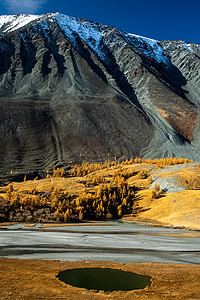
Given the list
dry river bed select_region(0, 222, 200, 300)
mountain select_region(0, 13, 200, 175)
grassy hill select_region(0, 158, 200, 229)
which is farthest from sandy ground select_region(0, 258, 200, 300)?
mountain select_region(0, 13, 200, 175)

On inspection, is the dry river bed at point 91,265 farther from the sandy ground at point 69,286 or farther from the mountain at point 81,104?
the mountain at point 81,104

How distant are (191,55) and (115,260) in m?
215

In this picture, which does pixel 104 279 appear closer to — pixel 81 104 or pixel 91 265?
pixel 91 265

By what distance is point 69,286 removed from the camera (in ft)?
22.9

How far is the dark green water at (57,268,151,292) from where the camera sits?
287 inches

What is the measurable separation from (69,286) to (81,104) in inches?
4084

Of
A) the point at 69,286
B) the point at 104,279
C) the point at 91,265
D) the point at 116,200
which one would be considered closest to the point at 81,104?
the point at 116,200

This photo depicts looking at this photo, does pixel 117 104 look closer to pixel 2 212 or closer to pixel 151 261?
pixel 2 212

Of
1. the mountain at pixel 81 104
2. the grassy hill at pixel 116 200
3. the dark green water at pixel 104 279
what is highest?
→ the mountain at pixel 81 104

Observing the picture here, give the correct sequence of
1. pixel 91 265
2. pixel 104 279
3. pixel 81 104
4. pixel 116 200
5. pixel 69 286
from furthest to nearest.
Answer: pixel 81 104 < pixel 116 200 < pixel 91 265 < pixel 104 279 < pixel 69 286

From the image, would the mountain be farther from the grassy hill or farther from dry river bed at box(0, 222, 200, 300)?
dry river bed at box(0, 222, 200, 300)

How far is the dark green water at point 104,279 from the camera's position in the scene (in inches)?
287

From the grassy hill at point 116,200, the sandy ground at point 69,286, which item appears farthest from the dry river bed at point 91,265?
the grassy hill at point 116,200

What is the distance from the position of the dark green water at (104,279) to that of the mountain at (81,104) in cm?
6401
